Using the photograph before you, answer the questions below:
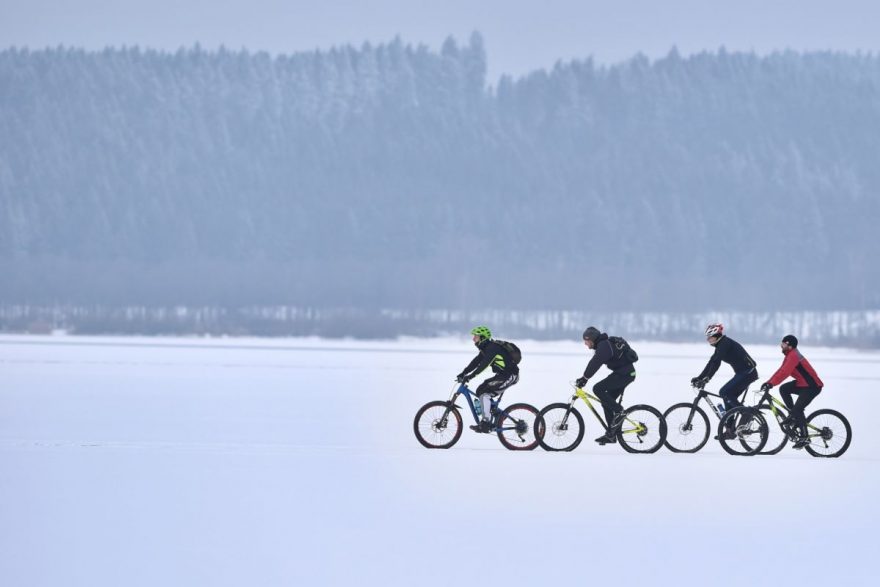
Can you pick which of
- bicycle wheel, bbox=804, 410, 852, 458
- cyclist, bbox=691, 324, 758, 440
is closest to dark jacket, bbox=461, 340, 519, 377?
cyclist, bbox=691, 324, 758, 440

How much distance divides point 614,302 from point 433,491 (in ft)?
555

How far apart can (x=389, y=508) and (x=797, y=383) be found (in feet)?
20.7

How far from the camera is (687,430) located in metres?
16.9

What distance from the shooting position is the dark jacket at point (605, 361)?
16.0 m

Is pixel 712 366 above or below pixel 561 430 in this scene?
above

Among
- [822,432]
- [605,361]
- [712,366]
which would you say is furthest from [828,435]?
[605,361]

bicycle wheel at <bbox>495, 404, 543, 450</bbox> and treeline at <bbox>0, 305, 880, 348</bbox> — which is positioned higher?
treeline at <bbox>0, 305, 880, 348</bbox>

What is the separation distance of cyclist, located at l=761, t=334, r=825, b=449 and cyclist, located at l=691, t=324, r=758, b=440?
0.31m

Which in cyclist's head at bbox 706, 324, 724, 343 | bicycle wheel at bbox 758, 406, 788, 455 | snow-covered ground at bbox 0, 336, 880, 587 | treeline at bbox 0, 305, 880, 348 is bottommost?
snow-covered ground at bbox 0, 336, 880, 587

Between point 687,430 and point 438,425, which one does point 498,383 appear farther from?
point 687,430

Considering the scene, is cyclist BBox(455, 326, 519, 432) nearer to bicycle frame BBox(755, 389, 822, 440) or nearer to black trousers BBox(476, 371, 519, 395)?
black trousers BBox(476, 371, 519, 395)

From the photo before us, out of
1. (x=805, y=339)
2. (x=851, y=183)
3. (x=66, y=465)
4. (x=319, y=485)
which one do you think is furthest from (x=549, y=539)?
(x=851, y=183)

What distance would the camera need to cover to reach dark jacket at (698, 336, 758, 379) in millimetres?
16016

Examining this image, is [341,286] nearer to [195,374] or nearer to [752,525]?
[195,374]
